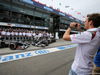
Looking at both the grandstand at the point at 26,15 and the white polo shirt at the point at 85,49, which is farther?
the grandstand at the point at 26,15

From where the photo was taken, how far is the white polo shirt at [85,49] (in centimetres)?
98

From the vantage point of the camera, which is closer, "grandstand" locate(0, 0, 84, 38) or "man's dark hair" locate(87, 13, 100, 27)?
"man's dark hair" locate(87, 13, 100, 27)

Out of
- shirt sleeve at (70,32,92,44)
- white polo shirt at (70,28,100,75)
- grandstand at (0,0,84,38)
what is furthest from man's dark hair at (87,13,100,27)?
grandstand at (0,0,84,38)

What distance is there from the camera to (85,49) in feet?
3.45

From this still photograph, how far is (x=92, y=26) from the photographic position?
107 centimetres

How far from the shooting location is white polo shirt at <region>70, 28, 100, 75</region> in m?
0.98

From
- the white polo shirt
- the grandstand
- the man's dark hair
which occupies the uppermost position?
the grandstand

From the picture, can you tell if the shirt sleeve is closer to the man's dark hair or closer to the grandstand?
the man's dark hair

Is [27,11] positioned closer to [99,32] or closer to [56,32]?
[56,32]

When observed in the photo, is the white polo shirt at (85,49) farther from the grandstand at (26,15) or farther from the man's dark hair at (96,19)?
the grandstand at (26,15)

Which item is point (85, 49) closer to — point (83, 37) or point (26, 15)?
point (83, 37)

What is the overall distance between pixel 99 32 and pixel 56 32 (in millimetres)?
17215

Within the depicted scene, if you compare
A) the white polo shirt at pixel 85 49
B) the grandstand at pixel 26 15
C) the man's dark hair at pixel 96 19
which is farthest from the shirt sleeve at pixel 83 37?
the grandstand at pixel 26 15

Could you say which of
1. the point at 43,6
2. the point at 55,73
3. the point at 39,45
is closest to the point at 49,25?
the point at 43,6
